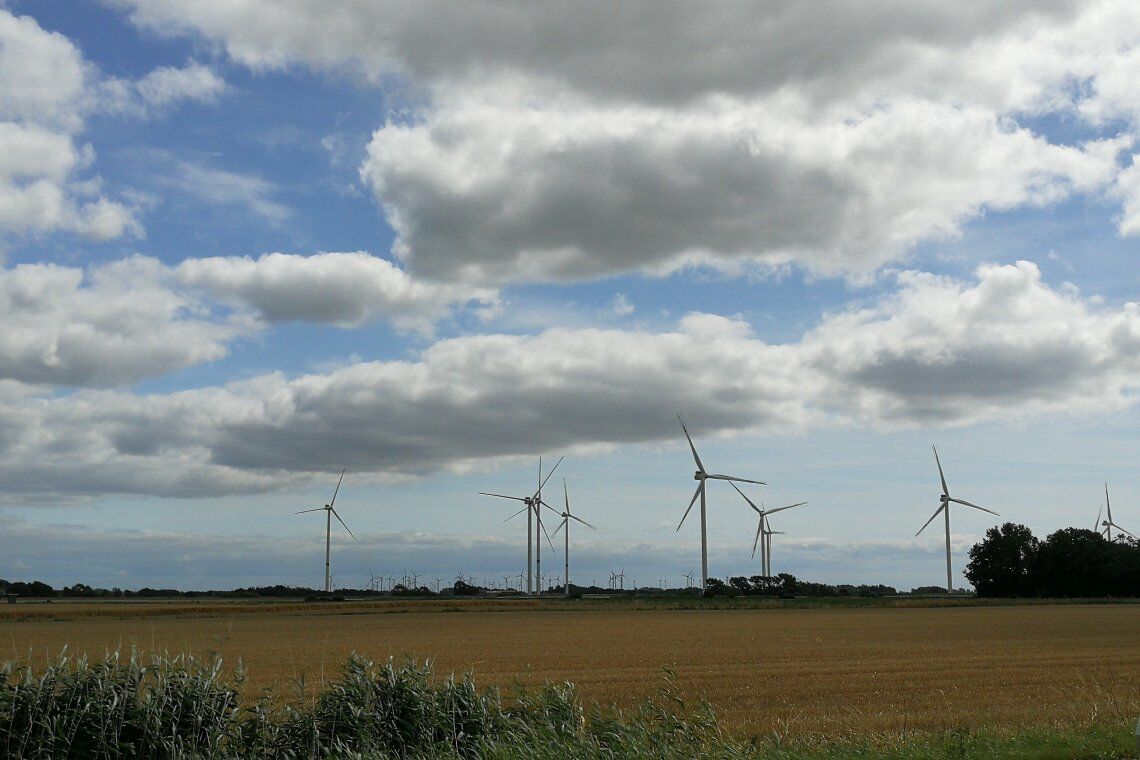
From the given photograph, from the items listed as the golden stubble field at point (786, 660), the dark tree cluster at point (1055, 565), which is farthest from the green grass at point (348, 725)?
the dark tree cluster at point (1055, 565)

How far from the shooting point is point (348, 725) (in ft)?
61.8

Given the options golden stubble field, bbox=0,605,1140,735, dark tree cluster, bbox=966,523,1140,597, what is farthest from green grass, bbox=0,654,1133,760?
dark tree cluster, bbox=966,523,1140,597

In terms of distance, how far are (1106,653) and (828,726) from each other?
3402cm

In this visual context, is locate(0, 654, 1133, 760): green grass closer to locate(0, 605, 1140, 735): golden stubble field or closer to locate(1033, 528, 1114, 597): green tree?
locate(0, 605, 1140, 735): golden stubble field

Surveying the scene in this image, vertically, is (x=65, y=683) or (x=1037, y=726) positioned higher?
(x=65, y=683)

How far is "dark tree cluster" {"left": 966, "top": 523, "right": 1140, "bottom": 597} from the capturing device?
173500 mm

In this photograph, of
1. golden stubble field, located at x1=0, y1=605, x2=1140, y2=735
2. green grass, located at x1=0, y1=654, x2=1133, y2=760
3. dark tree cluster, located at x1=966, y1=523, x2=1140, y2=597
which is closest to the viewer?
green grass, located at x1=0, y1=654, x2=1133, y2=760

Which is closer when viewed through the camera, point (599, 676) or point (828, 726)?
point (828, 726)

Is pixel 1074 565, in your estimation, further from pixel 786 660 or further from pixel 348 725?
pixel 348 725

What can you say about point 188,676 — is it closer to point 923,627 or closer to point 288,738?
point 288,738

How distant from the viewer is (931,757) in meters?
17.9

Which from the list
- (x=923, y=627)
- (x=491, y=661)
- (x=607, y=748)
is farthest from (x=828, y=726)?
Result: (x=923, y=627)

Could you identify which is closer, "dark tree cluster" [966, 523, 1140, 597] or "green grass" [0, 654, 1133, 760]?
"green grass" [0, 654, 1133, 760]

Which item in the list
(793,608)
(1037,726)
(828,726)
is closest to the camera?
(1037,726)
